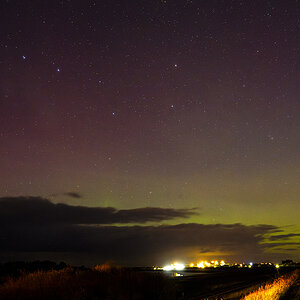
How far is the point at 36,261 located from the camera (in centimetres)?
5128

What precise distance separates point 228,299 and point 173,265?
5046 inches

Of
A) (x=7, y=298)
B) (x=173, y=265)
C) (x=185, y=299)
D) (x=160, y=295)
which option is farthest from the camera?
(x=173, y=265)

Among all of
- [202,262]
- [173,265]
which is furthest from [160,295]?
[202,262]

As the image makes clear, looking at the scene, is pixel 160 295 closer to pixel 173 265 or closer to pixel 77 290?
pixel 77 290

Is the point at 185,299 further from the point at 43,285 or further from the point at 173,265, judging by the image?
the point at 173,265

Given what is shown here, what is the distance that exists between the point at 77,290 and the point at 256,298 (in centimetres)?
1040

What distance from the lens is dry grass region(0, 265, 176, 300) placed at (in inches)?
814

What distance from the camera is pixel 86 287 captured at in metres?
24.2

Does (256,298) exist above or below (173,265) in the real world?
above

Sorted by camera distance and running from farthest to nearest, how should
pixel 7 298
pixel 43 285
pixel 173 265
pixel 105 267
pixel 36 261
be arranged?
pixel 173 265, pixel 36 261, pixel 105 267, pixel 43 285, pixel 7 298

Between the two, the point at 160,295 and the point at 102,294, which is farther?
the point at 160,295

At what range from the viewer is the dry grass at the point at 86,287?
2068cm

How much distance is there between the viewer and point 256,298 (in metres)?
25.7

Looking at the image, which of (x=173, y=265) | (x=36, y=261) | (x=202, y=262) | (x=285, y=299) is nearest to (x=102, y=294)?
(x=285, y=299)
